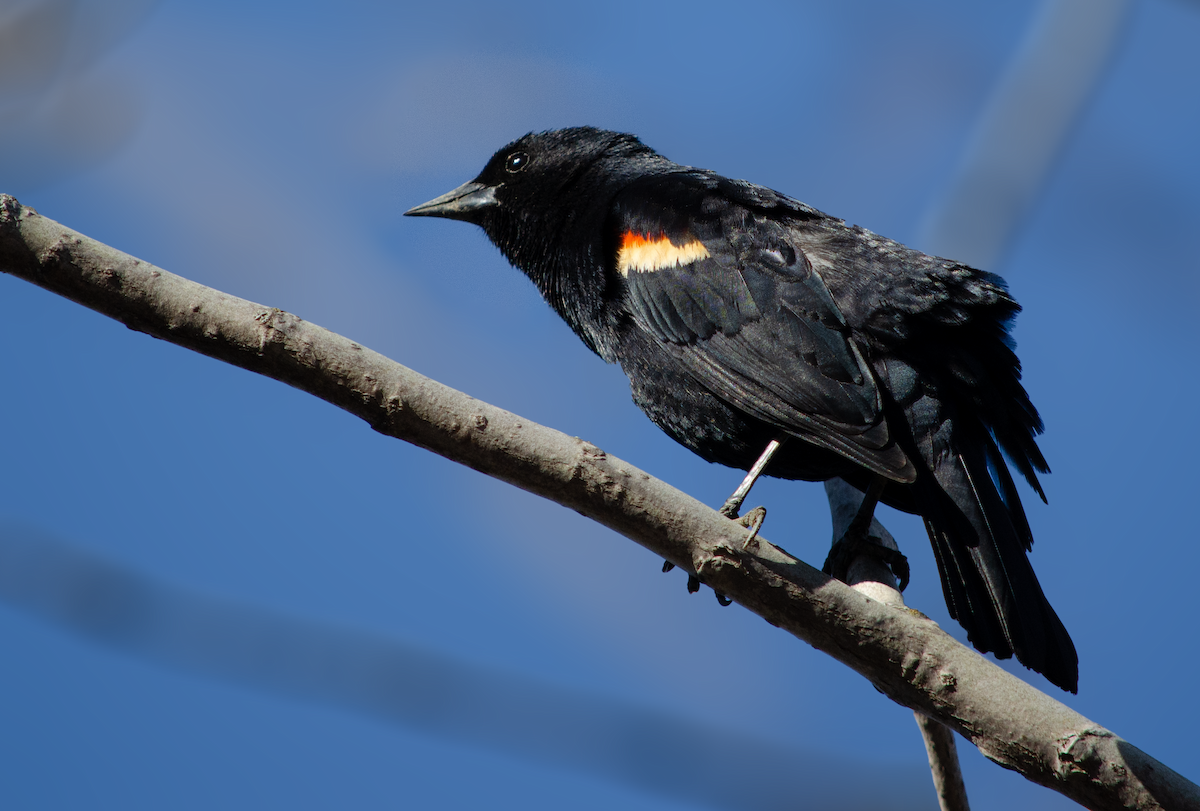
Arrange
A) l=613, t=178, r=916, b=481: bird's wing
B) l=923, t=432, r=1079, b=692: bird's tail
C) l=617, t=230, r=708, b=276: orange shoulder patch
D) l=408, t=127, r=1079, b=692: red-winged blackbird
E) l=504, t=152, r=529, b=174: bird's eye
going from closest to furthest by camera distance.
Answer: l=923, t=432, r=1079, b=692: bird's tail
l=408, t=127, r=1079, b=692: red-winged blackbird
l=613, t=178, r=916, b=481: bird's wing
l=617, t=230, r=708, b=276: orange shoulder patch
l=504, t=152, r=529, b=174: bird's eye

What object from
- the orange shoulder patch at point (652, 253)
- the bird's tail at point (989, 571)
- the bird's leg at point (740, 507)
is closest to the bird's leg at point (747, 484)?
the bird's leg at point (740, 507)

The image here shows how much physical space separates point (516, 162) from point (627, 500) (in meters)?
3.05

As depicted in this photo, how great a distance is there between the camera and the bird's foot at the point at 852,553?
3.68m

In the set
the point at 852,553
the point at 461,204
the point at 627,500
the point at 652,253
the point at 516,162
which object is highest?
the point at 516,162

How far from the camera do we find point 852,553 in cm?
371

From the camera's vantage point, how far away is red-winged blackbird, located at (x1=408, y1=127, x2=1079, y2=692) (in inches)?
126

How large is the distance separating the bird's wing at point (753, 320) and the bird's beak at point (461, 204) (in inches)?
44.6

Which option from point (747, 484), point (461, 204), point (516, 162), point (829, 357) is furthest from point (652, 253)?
point (461, 204)

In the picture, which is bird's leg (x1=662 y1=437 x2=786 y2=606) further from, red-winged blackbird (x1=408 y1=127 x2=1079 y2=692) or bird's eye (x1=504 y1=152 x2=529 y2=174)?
bird's eye (x1=504 y1=152 x2=529 y2=174)

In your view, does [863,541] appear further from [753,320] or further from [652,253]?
[652,253]

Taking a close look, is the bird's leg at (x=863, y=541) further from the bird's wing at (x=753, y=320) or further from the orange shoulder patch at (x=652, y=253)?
the orange shoulder patch at (x=652, y=253)

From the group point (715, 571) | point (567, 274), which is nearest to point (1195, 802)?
point (715, 571)

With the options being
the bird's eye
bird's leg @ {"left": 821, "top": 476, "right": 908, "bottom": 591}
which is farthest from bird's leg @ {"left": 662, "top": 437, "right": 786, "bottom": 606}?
the bird's eye

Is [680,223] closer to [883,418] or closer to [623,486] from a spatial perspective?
[883,418]
